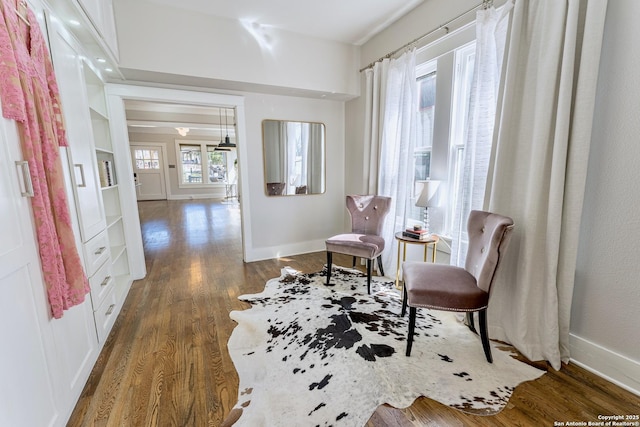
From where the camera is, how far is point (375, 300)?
2.53m

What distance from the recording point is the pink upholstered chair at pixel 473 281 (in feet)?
5.18

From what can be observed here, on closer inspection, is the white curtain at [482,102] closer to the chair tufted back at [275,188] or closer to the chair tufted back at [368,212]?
the chair tufted back at [368,212]

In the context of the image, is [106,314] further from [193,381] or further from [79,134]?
[79,134]

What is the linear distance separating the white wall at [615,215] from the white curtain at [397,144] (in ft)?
4.60

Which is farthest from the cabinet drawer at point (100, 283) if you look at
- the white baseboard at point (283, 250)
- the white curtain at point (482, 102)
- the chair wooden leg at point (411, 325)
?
the white curtain at point (482, 102)

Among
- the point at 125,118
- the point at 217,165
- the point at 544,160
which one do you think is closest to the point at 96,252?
the point at 125,118

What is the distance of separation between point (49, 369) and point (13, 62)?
51.8 inches

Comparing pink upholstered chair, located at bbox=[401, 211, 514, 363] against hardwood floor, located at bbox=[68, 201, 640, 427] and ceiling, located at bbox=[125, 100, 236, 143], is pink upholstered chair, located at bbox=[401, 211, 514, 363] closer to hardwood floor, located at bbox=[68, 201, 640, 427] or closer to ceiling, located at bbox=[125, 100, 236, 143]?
hardwood floor, located at bbox=[68, 201, 640, 427]

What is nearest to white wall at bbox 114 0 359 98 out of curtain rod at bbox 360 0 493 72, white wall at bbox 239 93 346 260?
white wall at bbox 239 93 346 260

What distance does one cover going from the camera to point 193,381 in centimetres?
158

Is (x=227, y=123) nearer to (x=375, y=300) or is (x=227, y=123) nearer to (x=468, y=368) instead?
(x=375, y=300)

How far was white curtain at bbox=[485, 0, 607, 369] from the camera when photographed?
1.49 m

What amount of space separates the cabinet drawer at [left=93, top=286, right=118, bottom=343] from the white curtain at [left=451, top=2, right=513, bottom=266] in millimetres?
2822

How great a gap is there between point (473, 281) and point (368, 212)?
4.72ft
